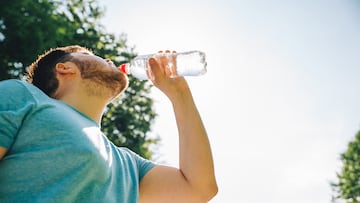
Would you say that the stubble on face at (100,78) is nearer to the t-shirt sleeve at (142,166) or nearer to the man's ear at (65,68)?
the man's ear at (65,68)

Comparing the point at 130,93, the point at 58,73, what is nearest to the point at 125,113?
the point at 130,93

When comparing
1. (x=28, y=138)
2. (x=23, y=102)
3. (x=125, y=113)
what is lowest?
(x=125, y=113)

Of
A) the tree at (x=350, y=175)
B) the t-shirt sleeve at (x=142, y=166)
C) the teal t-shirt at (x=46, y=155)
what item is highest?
the teal t-shirt at (x=46, y=155)

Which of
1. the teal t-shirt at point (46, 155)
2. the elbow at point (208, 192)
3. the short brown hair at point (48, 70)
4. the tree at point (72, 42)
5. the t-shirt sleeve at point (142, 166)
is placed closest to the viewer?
the teal t-shirt at point (46, 155)

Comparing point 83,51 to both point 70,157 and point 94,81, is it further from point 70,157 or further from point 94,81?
point 70,157

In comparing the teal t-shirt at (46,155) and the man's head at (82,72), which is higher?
the man's head at (82,72)

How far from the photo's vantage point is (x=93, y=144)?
5.50ft

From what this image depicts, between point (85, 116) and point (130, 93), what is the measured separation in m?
12.0

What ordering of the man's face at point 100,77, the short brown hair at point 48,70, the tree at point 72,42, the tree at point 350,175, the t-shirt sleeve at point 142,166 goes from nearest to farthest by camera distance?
the t-shirt sleeve at point 142,166 < the man's face at point 100,77 < the short brown hair at point 48,70 < the tree at point 72,42 < the tree at point 350,175

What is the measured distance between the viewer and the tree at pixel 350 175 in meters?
18.5

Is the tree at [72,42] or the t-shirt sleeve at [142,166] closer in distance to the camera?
the t-shirt sleeve at [142,166]

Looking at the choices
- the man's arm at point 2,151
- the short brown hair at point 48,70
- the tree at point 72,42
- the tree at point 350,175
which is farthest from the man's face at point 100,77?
the tree at point 350,175

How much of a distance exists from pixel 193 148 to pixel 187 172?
0.13m

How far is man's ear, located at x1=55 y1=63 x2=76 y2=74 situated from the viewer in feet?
7.68
